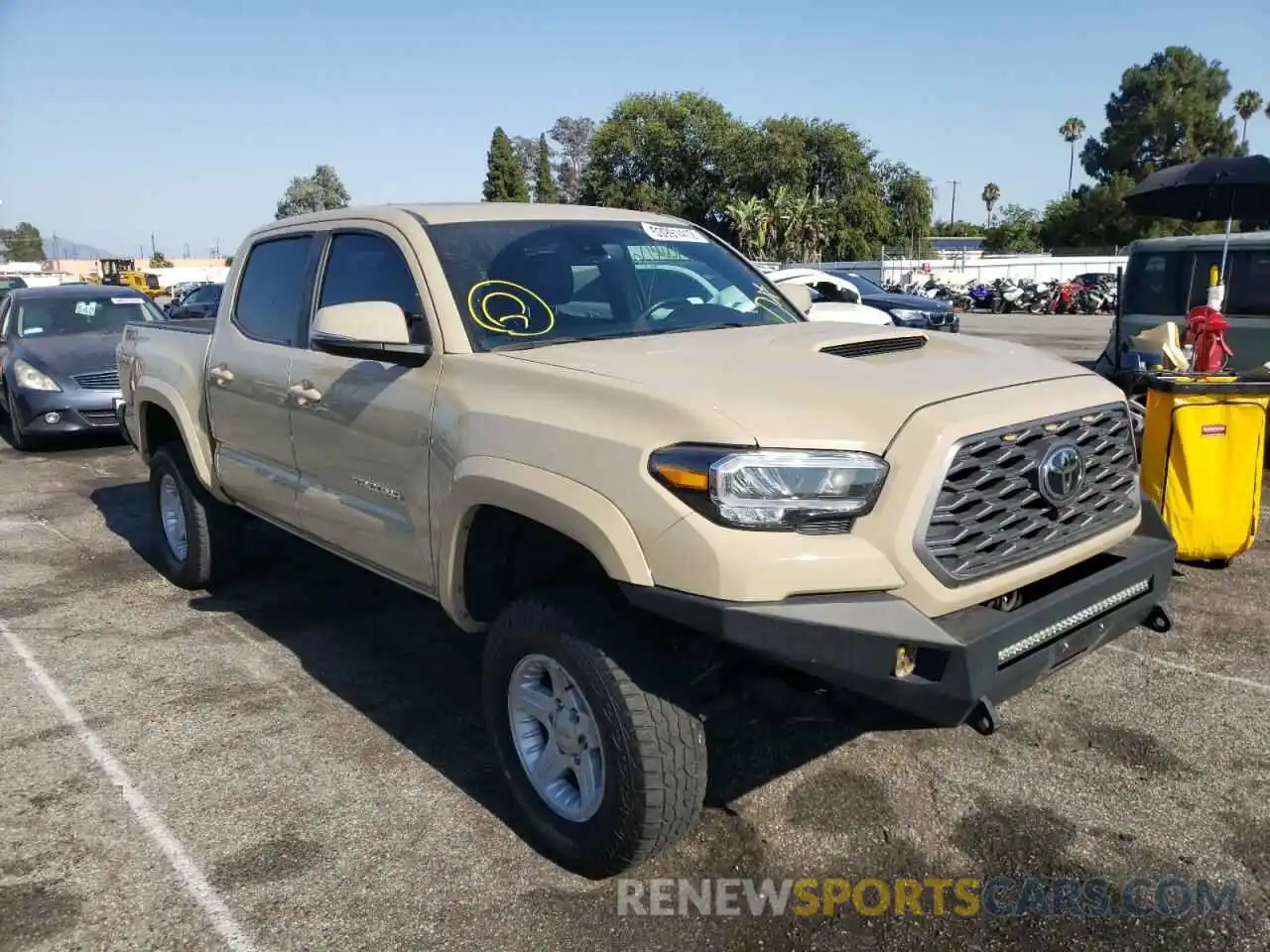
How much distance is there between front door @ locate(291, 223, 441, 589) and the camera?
3.24 metres

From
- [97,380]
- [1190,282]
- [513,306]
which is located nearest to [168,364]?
[513,306]

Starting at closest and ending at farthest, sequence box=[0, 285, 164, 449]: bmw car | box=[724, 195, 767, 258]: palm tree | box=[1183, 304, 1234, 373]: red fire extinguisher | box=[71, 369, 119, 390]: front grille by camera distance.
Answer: box=[1183, 304, 1234, 373]: red fire extinguisher, box=[0, 285, 164, 449]: bmw car, box=[71, 369, 119, 390]: front grille, box=[724, 195, 767, 258]: palm tree

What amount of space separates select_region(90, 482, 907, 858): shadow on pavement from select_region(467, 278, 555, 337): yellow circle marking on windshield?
1288 mm

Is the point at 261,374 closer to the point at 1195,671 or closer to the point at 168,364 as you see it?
the point at 168,364

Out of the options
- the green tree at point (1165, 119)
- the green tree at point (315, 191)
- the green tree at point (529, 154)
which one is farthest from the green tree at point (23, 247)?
the green tree at point (1165, 119)

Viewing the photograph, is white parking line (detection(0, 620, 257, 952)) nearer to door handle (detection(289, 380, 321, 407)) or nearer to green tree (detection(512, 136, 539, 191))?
door handle (detection(289, 380, 321, 407))

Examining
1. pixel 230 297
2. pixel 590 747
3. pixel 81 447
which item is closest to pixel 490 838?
pixel 590 747

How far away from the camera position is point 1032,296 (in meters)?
33.2

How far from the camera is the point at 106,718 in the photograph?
3918 mm

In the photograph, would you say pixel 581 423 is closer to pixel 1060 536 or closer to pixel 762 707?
pixel 762 707

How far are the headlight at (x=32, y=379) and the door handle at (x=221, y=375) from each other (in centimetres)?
622

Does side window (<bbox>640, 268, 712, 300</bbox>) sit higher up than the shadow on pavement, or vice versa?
side window (<bbox>640, 268, 712, 300</bbox>)

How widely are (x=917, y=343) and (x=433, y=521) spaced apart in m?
1.70

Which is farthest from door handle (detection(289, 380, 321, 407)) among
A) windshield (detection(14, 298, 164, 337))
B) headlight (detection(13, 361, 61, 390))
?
windshield (detection(14, 298, 164, 337))
